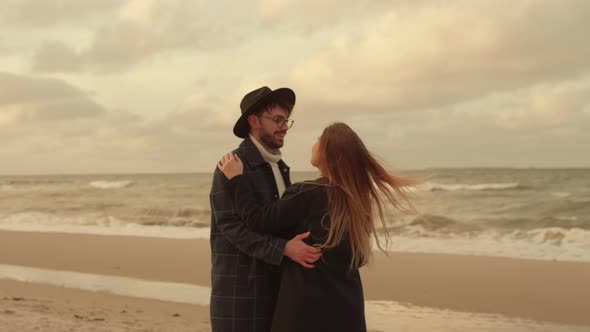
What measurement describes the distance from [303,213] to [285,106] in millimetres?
704

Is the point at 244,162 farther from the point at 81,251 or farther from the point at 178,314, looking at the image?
the point at 81,251

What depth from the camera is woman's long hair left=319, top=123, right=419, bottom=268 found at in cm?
241

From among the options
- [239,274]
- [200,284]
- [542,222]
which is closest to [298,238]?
[239,274]

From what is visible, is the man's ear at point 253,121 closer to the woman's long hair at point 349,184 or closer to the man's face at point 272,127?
the man's face at point 272,127

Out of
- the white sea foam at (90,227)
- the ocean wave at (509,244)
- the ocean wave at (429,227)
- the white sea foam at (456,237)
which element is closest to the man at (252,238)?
the ocean wave at (509,244)

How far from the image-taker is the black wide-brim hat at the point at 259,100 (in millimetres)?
2828

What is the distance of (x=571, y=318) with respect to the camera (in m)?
6.78

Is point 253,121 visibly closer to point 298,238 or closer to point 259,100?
point 259,100

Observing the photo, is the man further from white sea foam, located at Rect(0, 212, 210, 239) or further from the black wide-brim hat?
white sea foam, located at Rect(0, 212, 210, 239)

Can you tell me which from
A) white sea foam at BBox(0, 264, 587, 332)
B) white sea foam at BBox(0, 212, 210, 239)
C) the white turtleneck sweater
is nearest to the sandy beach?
white sea foam at BBox(0, 264, 587, 332)

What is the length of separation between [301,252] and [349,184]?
35cm

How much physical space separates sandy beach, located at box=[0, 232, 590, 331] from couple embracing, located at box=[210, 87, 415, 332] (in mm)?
3546

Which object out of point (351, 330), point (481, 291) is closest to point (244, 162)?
point (351, 330)

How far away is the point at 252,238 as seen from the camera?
2564 millimetres
